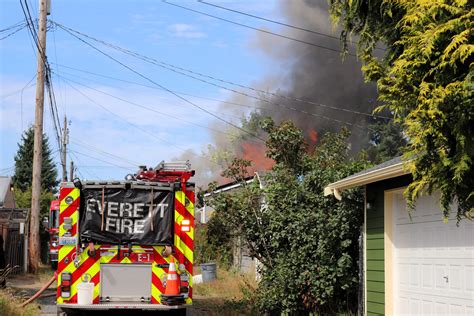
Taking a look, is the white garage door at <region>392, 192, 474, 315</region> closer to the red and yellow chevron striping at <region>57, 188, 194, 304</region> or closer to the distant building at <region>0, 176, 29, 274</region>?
the red and yellow chevron striping at <region>57, 188, 194, 304</region>

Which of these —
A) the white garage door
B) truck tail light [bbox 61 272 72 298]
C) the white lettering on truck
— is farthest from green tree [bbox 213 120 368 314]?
truck tail light [bbox 61 272 72 298]

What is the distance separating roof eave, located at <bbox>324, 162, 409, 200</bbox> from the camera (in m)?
9.31

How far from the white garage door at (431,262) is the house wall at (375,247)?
0.33m

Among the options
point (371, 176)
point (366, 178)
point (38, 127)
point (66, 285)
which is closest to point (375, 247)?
point (366, 178)

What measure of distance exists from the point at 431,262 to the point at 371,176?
5.44ft

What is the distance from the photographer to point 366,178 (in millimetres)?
10406

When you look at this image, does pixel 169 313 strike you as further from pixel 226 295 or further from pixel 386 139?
pixel 386 139

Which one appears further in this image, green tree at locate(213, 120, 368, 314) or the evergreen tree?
the evergreen tree

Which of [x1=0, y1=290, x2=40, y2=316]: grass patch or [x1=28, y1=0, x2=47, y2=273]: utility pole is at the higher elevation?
[x1=28, y1=0, x2=47, y2=273]: utility pole

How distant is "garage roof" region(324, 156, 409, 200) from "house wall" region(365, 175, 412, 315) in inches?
13.0

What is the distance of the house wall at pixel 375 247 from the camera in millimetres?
10727

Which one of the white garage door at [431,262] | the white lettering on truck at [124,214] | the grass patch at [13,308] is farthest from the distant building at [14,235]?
the white garage door at [431,262]

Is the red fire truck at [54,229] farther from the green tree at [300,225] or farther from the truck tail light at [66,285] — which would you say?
the truck tail light at [66,285]

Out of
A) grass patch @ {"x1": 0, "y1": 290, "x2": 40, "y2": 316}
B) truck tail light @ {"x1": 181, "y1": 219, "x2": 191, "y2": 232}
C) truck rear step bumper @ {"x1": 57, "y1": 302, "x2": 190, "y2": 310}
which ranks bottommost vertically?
grass patch @ {"x1": 0, "y1": 290, "x2": 40, "y2": 316}
